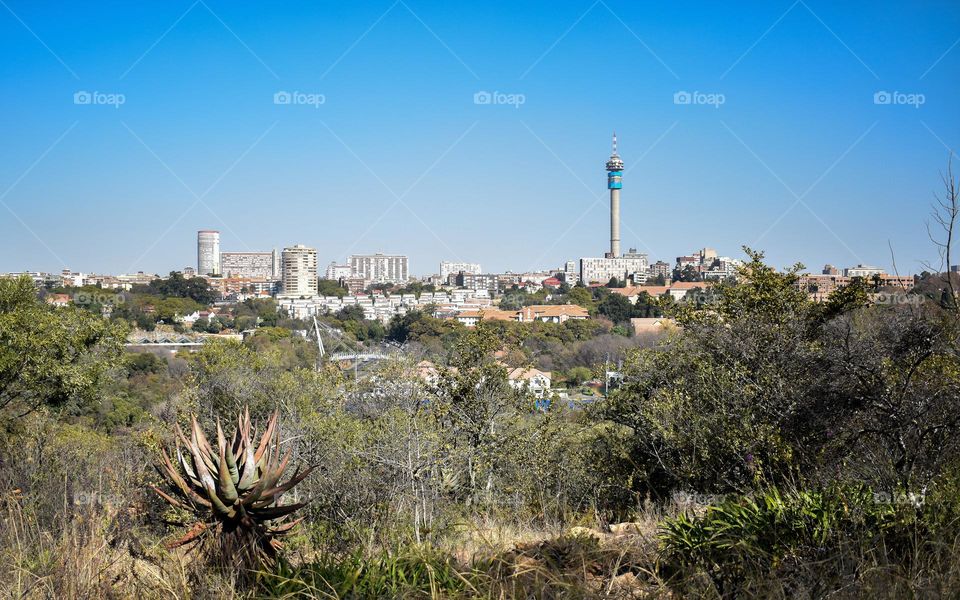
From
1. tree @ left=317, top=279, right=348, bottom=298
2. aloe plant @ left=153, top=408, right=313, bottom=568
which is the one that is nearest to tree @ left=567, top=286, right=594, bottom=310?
tree @ left=317, top=279, right=348, bottom=298

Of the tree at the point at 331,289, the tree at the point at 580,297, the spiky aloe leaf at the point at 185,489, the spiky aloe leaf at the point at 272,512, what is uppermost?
the tree at the point at 331,289

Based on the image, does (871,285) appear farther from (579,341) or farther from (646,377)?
(579,341)

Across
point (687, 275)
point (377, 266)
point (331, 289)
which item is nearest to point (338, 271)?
point (377, 266)

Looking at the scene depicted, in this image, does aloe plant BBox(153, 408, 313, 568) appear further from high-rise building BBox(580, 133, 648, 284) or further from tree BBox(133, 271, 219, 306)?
high-rise building BBox(580, 133, 648, 284)

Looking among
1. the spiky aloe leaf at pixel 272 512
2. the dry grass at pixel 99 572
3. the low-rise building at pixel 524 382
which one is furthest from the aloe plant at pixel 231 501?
the low-rise building at pixel 524 382

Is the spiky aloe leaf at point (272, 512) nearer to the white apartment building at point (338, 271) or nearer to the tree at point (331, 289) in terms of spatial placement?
the tree at point (331, 289)

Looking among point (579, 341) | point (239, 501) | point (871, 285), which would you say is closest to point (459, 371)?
point (871, 285)

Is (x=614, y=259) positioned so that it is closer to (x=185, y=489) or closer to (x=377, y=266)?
(x=377, y=266)
